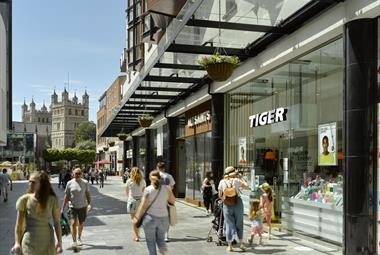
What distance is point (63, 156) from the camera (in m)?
94.4

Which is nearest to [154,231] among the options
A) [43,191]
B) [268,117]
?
[43,191]

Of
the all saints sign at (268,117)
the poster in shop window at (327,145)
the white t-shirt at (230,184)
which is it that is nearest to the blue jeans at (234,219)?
the white t-shirt at (230,184)

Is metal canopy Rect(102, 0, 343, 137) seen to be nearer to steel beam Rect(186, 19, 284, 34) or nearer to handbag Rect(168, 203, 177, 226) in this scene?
steel beam Rect(186, 19, 284, 34)

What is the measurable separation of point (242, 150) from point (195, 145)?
6006 mm

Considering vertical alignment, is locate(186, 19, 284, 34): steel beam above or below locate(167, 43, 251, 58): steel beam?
above

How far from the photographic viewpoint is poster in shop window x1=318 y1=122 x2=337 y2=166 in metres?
10.2

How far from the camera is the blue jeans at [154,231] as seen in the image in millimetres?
7523

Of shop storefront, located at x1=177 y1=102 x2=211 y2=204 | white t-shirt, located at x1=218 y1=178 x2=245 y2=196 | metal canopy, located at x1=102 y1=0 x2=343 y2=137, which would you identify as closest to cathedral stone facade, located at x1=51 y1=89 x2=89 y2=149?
shop storefront, located at x1=177 y1=102 x2=211 y2=204

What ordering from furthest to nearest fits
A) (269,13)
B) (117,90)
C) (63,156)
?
1. (63,156)
2. (117,90)
3. (269,13)

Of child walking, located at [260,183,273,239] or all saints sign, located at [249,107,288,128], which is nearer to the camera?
child walking, located at [260,183,273,239]

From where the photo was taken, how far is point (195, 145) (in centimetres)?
2128

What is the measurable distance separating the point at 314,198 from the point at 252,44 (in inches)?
166

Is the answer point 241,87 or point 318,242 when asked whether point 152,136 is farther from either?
point 318,242

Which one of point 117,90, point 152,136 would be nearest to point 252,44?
point 152,136
